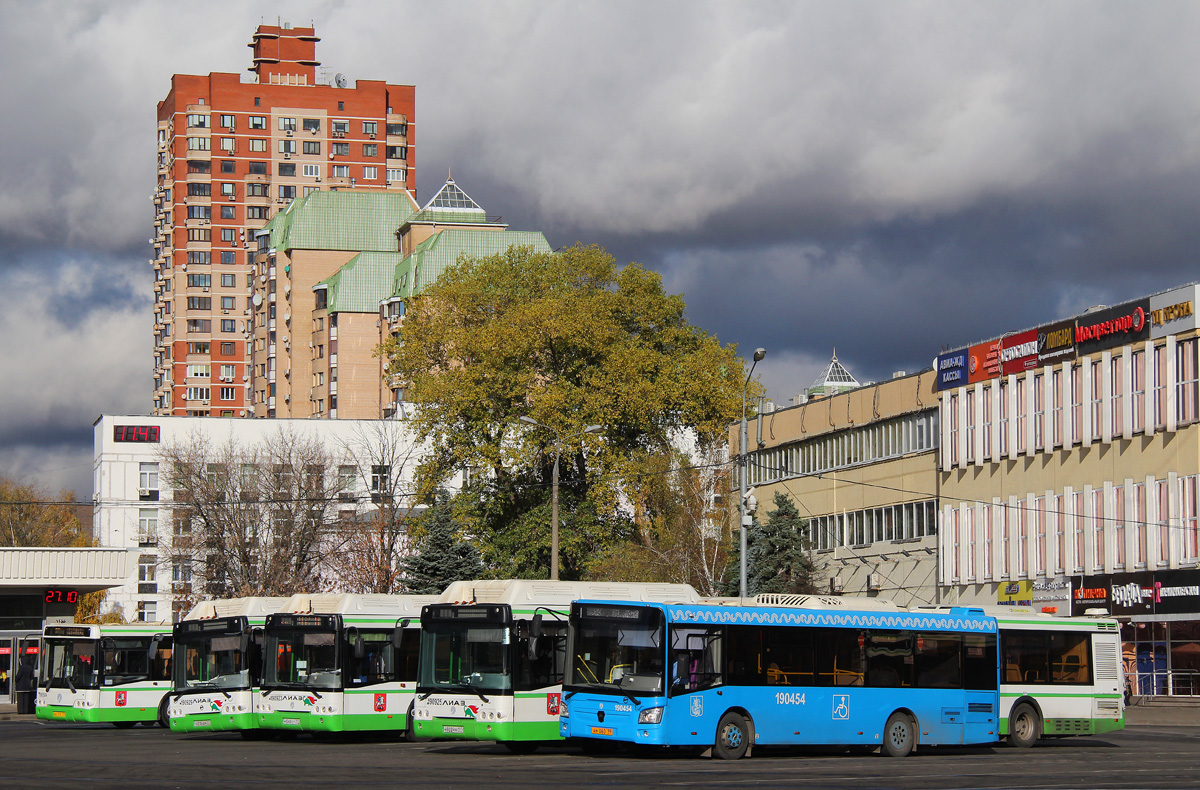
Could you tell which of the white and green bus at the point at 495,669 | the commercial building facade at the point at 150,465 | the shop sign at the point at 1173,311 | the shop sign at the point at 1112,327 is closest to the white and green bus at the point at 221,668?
the white and green bus at the point at 495,669

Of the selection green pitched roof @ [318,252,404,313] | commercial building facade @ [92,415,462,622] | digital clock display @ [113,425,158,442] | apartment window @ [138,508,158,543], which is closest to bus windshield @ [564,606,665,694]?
commercial building facade @ [92,415,462,622]

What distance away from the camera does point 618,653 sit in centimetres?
2425

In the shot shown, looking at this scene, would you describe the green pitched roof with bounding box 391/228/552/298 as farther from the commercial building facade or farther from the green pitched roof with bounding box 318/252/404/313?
the commercial building facade

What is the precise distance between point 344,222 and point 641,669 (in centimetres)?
10564

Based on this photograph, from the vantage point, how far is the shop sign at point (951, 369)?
62531 millimetres

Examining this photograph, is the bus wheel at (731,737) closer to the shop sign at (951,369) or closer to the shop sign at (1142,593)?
the shop sign at (1142,593)

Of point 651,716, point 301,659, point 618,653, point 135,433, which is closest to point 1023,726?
point 651,716

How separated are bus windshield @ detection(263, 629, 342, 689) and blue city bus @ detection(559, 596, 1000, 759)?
556 cm

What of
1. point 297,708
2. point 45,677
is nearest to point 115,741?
point 297,708

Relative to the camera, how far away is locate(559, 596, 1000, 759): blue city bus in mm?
24000

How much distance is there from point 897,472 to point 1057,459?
10.4 meters

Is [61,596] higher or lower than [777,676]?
higher

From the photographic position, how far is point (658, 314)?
54.7 meters

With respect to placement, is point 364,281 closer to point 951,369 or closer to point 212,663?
point 951,369
